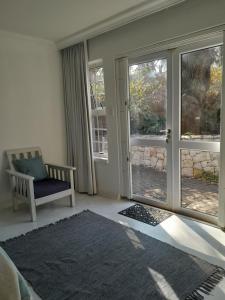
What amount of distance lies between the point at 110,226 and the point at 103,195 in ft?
3.55

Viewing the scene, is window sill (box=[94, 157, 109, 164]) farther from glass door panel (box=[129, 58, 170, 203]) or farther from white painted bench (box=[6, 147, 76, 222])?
white painted bench (box=[6, 147, 76, 222])

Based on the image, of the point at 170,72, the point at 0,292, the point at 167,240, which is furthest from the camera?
the point at 170,72

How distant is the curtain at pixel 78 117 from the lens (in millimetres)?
3721

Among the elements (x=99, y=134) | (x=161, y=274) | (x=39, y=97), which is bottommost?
(x=161, y=274)

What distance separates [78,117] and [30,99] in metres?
0.78

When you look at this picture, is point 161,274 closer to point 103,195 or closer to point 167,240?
point 167,240

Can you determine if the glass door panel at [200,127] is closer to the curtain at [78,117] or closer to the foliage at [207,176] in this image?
the foliage at [207,176]

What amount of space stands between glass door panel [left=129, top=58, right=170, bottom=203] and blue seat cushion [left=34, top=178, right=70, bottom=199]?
102cm

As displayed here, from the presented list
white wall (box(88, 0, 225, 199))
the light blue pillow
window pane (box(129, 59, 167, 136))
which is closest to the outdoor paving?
white wall (box(88, 0, 225, 199))

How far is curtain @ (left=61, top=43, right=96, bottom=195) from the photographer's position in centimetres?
372

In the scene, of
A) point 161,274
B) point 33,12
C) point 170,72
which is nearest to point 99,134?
point 170,72

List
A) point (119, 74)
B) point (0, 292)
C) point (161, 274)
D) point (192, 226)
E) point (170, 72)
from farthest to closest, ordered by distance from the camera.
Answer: point (119, 74) → point (170, 72) → point (192, 226) → point (161, 274) → point (0, 292)

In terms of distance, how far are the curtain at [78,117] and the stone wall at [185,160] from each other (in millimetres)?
805

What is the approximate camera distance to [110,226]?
280cm
